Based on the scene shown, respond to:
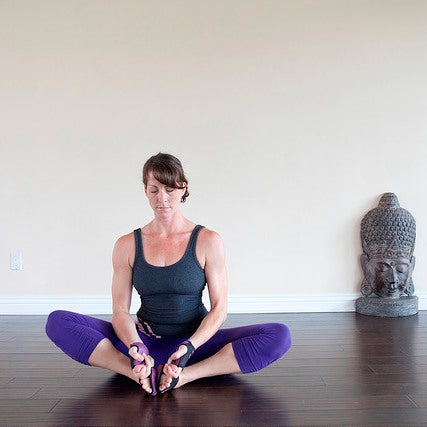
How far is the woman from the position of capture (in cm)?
189

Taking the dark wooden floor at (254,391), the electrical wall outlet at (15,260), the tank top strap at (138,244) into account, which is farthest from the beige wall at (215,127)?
the tank top strap at (138,244)

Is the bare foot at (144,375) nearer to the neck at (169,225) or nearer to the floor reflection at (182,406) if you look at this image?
the floor reflection at (182,406)

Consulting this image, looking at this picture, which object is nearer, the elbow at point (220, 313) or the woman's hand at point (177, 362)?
the woman's hand at point (177, 362)

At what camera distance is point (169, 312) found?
1973mm

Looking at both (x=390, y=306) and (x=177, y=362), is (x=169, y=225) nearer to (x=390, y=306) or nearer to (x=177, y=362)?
(x=177, y=362)

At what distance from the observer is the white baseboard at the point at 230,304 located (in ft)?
10.9

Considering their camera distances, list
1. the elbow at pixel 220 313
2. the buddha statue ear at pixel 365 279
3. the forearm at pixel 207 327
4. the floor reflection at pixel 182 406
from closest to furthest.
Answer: the floor reflection at pixel 182 406 → the forearm at pixel 207 327 → the elbow at pixel 220 313 → the buddha statue ear at pixel 365 279

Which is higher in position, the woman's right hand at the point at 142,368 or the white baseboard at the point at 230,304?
the woman's right hand at the point at 142,368

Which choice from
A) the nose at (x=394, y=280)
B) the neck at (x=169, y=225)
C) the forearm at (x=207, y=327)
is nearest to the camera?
the forearm at (x=207, y=327)

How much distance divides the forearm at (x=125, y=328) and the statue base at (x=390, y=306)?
1.89 metres

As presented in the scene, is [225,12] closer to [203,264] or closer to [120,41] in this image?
[120,41]

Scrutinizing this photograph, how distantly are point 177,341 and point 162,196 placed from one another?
1.94 feet

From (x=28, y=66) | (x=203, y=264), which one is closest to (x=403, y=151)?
(x=203, y=264)

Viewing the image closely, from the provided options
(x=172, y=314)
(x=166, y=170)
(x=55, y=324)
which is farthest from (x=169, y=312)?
(x=166, y=170)
